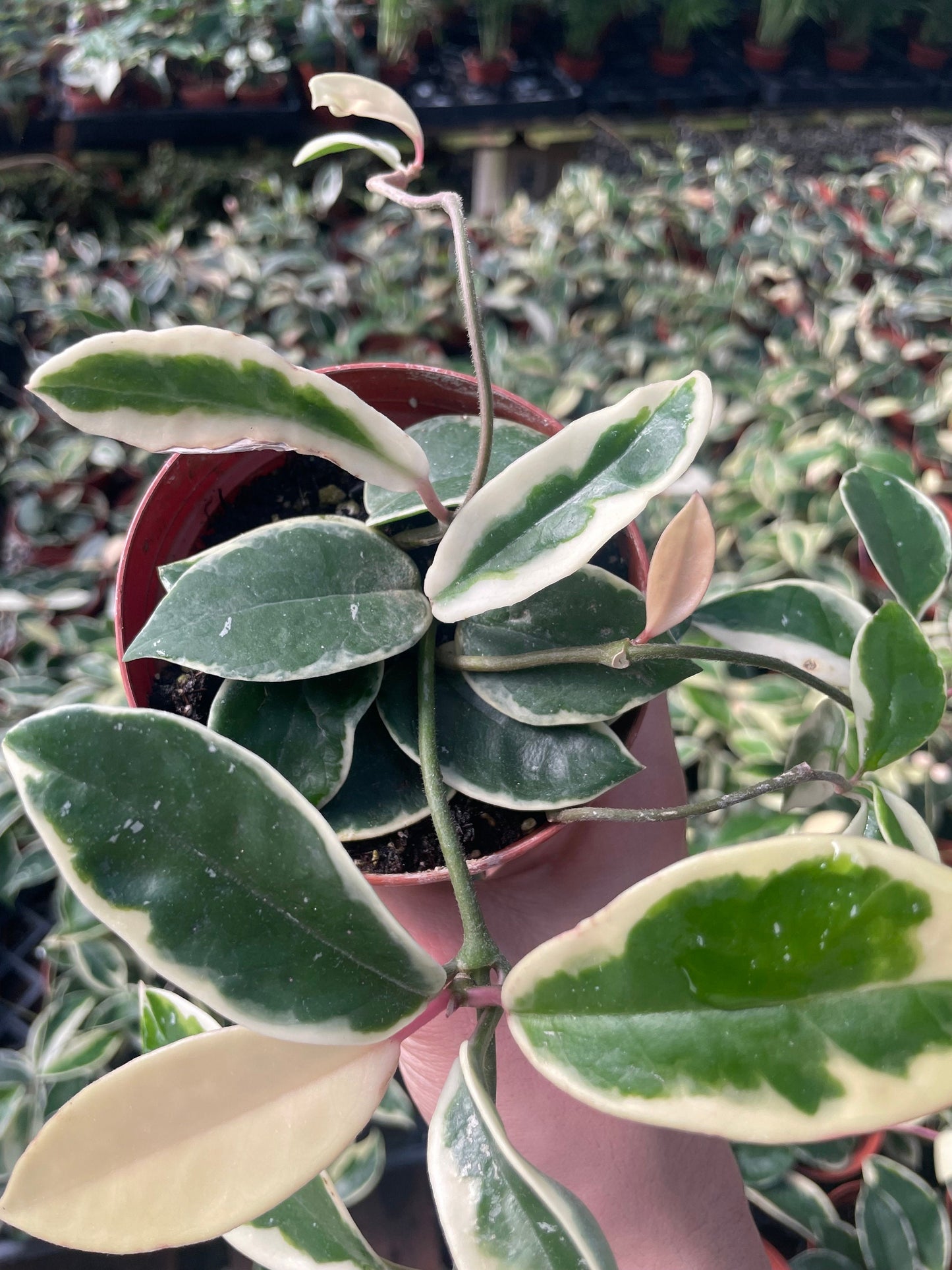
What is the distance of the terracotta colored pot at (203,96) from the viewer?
1.98m

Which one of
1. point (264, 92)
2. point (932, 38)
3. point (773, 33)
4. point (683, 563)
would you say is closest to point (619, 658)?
point (683, 563)

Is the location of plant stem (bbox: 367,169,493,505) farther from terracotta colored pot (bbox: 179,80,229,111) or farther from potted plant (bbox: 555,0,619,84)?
potted plant (bbox: 555,0,619,84)

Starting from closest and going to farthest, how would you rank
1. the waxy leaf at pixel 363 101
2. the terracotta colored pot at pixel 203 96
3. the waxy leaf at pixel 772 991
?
the waxy leaf at pixel 772 991 < the waxy leaf at pixel 363 101 < the terracotta colored pot at pixel 203 96

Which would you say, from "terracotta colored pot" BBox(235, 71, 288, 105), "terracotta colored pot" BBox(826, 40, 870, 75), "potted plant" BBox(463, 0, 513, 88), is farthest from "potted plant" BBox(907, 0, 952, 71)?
"terracotta colored pot" BBox(235, 71, 288, 105)

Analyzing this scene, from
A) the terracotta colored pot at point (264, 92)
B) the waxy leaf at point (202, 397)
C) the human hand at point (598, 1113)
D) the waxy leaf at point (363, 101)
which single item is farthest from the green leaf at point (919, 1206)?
the terracotta colored pot at point (264, 92)

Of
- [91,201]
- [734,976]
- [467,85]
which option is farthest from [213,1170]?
[467,85]

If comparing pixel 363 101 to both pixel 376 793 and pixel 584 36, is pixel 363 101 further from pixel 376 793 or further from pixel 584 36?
pixel 584 36

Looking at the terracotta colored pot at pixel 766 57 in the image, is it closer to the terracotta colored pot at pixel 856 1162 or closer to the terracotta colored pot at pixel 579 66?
the terracotta colored pot at pixel 579 66

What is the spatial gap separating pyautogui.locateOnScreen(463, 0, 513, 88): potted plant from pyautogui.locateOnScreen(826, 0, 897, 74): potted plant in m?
0.91

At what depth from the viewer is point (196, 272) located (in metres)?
1.32

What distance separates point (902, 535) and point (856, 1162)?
60 cm

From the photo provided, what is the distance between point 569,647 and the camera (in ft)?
1.41

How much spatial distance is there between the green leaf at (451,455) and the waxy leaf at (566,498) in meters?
0.07

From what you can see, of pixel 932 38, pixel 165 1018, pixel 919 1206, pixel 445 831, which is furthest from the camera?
pixel 932 38
